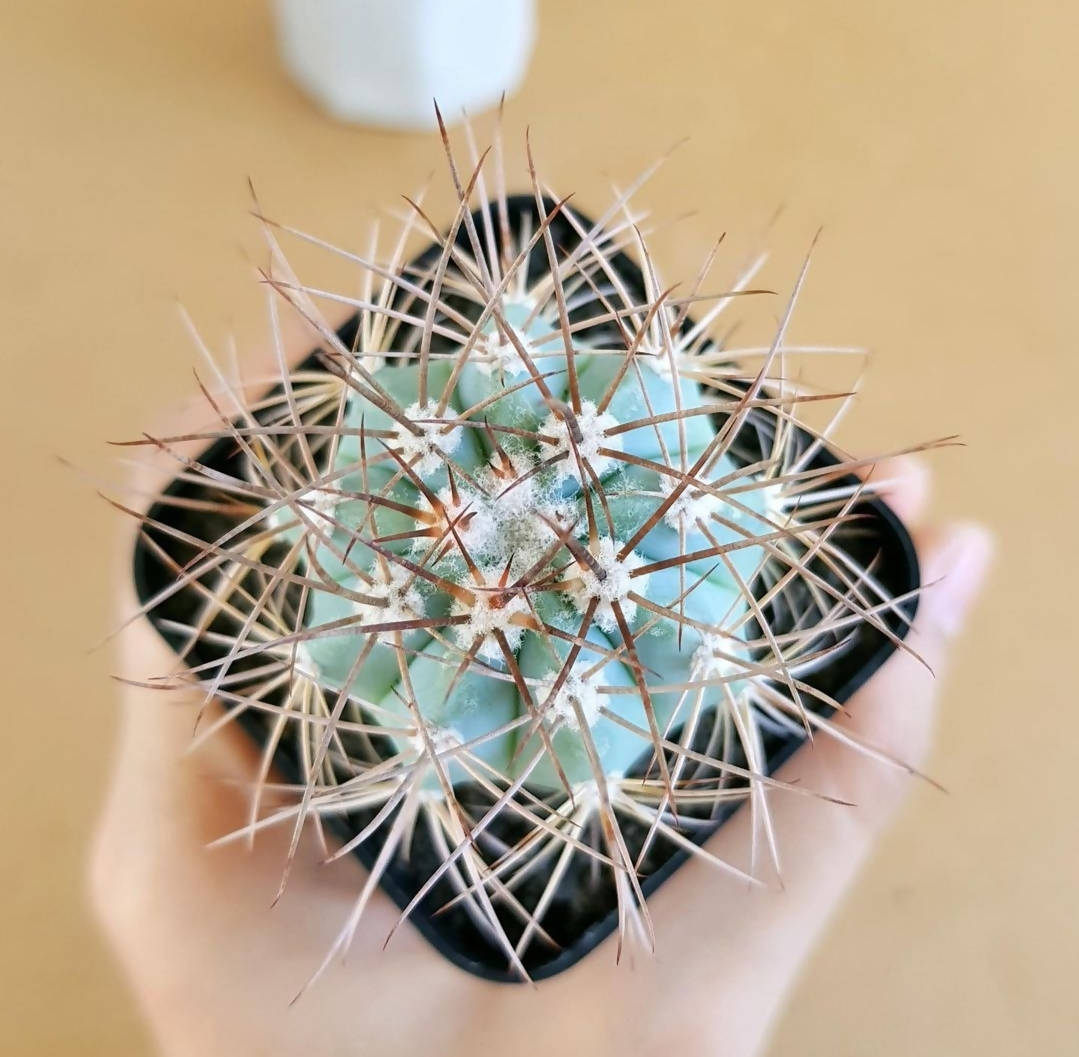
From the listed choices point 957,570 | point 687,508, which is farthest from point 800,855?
point 687,508

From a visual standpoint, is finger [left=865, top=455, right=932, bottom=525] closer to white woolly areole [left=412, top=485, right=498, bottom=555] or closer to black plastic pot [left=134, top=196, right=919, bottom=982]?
black plastic pot [left=134, top=196, right=919, bottom=982]

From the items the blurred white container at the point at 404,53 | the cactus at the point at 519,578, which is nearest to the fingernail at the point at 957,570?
the cactus at the point at 519,578

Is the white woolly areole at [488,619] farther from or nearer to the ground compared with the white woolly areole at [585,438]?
nearer to the ground

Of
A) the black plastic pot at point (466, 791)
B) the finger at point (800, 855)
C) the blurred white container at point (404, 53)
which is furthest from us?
the blurred white container at point (404, 53)

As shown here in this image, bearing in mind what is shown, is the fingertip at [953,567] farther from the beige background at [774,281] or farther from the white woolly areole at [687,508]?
the white woolly areole at [687,508]

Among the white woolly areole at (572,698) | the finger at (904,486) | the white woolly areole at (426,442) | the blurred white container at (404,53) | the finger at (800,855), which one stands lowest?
the finger at (800,855)

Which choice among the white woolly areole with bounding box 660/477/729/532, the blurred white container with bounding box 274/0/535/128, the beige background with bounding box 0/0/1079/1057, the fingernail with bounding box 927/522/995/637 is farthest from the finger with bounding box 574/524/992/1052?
the blurred white container with bounding box 274/0/535/128

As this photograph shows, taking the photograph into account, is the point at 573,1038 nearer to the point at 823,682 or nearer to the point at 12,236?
the point at 823,682
